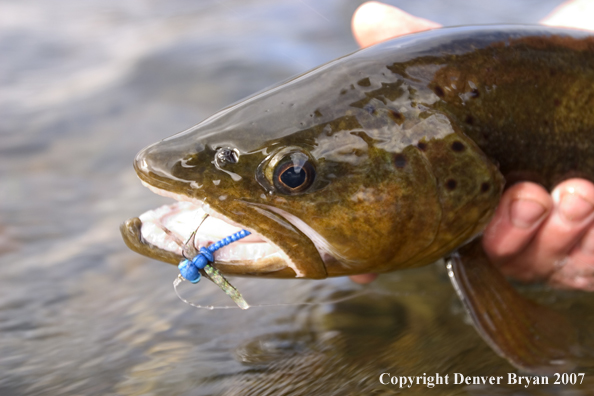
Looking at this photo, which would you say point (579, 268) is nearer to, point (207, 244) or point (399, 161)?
point (399, 161)

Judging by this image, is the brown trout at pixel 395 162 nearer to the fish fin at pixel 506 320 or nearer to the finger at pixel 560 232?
the fish fin at pixel 506 320

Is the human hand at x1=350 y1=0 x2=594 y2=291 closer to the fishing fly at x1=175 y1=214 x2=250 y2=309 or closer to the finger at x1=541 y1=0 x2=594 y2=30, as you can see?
the fishing fly at x1=175 y1=214 x2=250 y2=309

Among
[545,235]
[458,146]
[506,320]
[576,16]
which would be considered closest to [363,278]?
[506,320]

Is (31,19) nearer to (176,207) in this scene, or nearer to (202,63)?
(202,63)

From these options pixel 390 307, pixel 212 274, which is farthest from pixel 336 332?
pixel 212 274

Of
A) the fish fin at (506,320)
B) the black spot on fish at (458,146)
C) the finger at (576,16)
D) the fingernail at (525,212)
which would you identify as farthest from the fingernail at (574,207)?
the finger at (576,16)

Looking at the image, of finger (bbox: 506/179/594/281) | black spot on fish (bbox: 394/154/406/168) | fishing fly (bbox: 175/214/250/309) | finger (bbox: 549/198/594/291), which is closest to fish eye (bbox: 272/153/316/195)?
fishing fly (bbox: 175/214/250/309)
